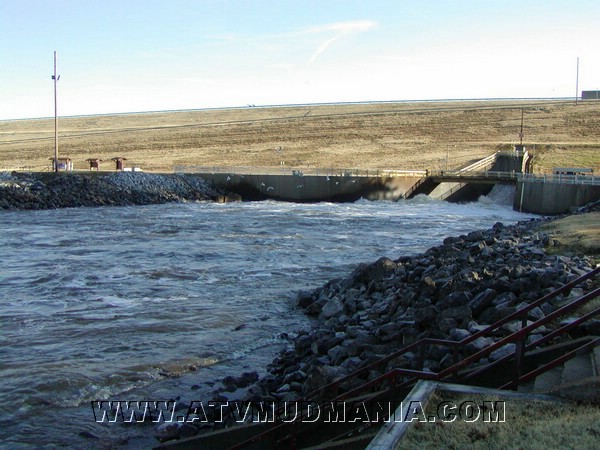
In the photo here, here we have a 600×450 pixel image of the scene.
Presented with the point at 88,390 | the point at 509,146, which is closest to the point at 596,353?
the point at 88,390

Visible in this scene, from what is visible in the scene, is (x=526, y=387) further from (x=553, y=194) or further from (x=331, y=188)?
(x=331, y=188)

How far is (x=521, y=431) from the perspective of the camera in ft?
16.2

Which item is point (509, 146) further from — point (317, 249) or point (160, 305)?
point (160, 305)

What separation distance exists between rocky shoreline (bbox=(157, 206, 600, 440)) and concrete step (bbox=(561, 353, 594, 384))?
0.68 m

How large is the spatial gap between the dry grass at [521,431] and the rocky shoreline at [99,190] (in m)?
37.4

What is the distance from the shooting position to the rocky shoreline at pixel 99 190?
40059 mm

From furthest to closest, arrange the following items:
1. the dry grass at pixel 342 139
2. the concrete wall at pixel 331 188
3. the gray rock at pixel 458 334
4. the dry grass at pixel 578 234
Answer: the dry grass at pixel 342 139, the concrete wall at pixel 331 188, the dry grass at pixel 578 234, the gray rock at pixel 458 334

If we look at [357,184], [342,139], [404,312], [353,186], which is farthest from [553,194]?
[342,139]

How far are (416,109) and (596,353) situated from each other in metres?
103

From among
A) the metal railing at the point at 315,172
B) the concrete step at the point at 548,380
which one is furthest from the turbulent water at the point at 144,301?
the metal railing at the point at 315,172

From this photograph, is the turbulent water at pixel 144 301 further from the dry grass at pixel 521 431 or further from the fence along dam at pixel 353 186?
the fence along dam at pixel 353 186

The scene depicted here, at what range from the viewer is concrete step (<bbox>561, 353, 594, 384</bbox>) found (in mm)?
5875

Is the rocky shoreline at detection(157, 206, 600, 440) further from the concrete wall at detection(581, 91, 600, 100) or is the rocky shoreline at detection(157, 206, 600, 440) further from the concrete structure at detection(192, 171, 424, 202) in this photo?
the concrete wall at detection(581, 91, 600, 100)

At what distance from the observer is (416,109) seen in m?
106
